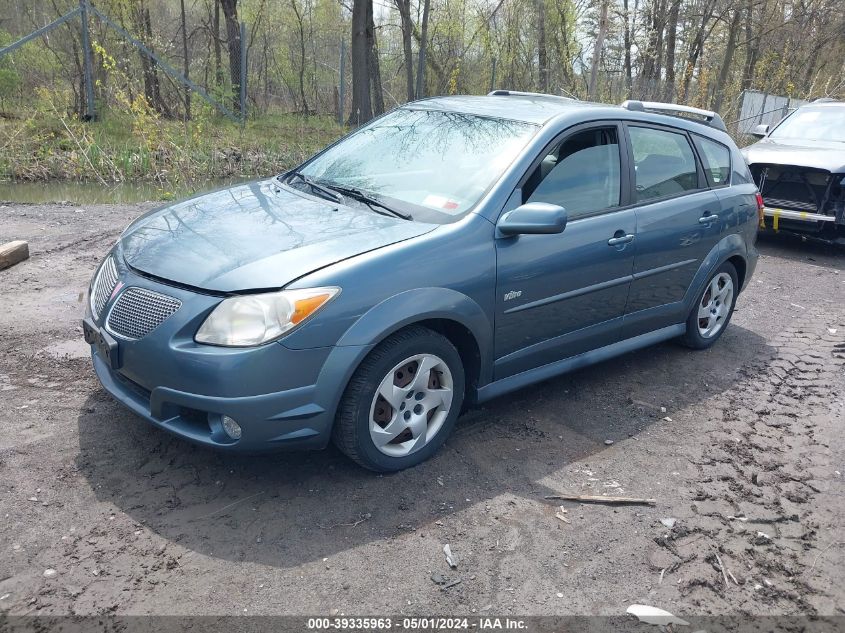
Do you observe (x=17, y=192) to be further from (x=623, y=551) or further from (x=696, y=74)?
(x=696, y=74)

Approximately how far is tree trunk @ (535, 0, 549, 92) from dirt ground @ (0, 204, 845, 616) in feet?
68.2

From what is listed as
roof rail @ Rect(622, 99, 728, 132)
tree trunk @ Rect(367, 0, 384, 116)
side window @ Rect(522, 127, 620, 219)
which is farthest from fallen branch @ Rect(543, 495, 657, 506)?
tree trunk @ Rect(367, 0, 384, 116)

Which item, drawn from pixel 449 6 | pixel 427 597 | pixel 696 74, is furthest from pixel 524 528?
pixel 696 74

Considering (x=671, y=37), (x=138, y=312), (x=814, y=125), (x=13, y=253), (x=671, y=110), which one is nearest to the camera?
(x=138, y=312)

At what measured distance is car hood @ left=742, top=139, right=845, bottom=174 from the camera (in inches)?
354

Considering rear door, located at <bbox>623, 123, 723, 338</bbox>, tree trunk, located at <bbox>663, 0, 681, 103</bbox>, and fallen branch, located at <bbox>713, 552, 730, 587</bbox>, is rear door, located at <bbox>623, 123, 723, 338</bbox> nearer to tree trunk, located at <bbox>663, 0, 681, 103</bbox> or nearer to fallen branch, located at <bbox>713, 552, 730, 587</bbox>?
fallen branch, located at <bbox>713, 552, 730, 587</bbox>

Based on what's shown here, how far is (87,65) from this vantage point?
50.6 feet

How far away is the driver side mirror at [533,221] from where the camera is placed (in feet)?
12.3

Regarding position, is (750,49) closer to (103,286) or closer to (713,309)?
(713,309)

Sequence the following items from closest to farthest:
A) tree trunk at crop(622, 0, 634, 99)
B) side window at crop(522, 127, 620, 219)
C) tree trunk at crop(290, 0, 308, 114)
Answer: side window at crop(522, 127, 620, 219) < tree trunk at crop(290, 0, 308, 114) < tree trunk at crop(622, 0, 634, 99)

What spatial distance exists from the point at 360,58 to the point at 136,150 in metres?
6.70

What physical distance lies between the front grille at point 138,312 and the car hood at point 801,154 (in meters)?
8.40

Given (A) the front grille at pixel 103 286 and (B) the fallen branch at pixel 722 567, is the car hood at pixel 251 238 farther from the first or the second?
(B) the fallen branch at pixel 722 567

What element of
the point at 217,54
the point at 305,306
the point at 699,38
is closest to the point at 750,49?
the point at 699,38
